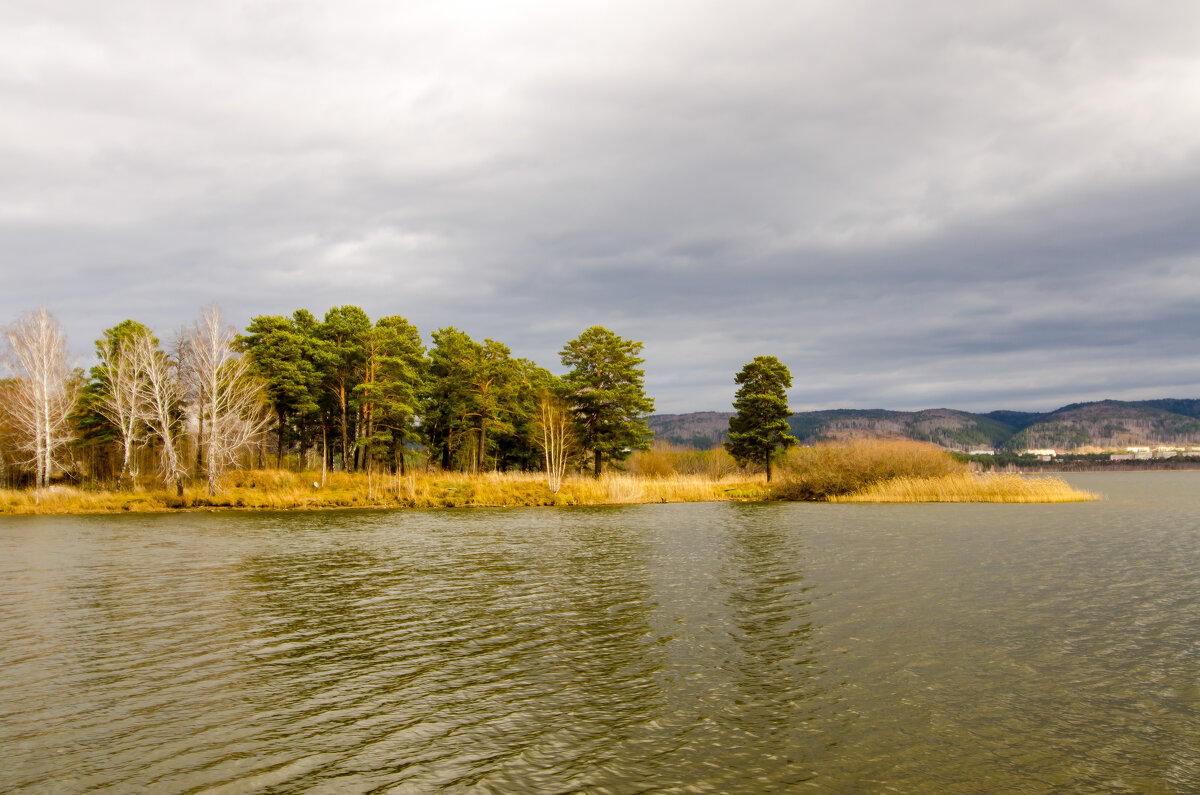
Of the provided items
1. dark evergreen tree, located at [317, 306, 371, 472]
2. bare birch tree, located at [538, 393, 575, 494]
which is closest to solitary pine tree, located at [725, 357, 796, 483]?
bare birch tree, located at [538, 393, 575, 494]

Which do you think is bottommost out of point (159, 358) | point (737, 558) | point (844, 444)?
point (737, 558)

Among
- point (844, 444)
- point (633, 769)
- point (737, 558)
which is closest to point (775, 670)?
point (633, 769)

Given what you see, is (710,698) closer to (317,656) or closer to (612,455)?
(317,656)

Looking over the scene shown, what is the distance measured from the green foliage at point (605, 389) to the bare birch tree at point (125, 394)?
37.3m

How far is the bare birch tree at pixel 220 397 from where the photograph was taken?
51.6 meters

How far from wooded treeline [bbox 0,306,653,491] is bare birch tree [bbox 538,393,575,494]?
0.24m

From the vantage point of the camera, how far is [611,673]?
1051cm

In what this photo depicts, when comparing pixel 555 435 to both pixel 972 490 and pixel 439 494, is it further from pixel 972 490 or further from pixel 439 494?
pixel 972 490

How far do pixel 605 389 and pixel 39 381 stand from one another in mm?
48241

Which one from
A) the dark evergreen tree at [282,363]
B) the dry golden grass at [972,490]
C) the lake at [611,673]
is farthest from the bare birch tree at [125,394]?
the dry golden grass at [972,490]

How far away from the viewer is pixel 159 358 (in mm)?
60625

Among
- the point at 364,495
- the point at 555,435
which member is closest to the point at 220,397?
the point at 364,495

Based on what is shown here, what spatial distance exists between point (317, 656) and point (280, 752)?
13.9 ft

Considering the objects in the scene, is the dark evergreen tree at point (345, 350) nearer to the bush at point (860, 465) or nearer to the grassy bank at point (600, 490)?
the grassy bank at point (600, 490)
